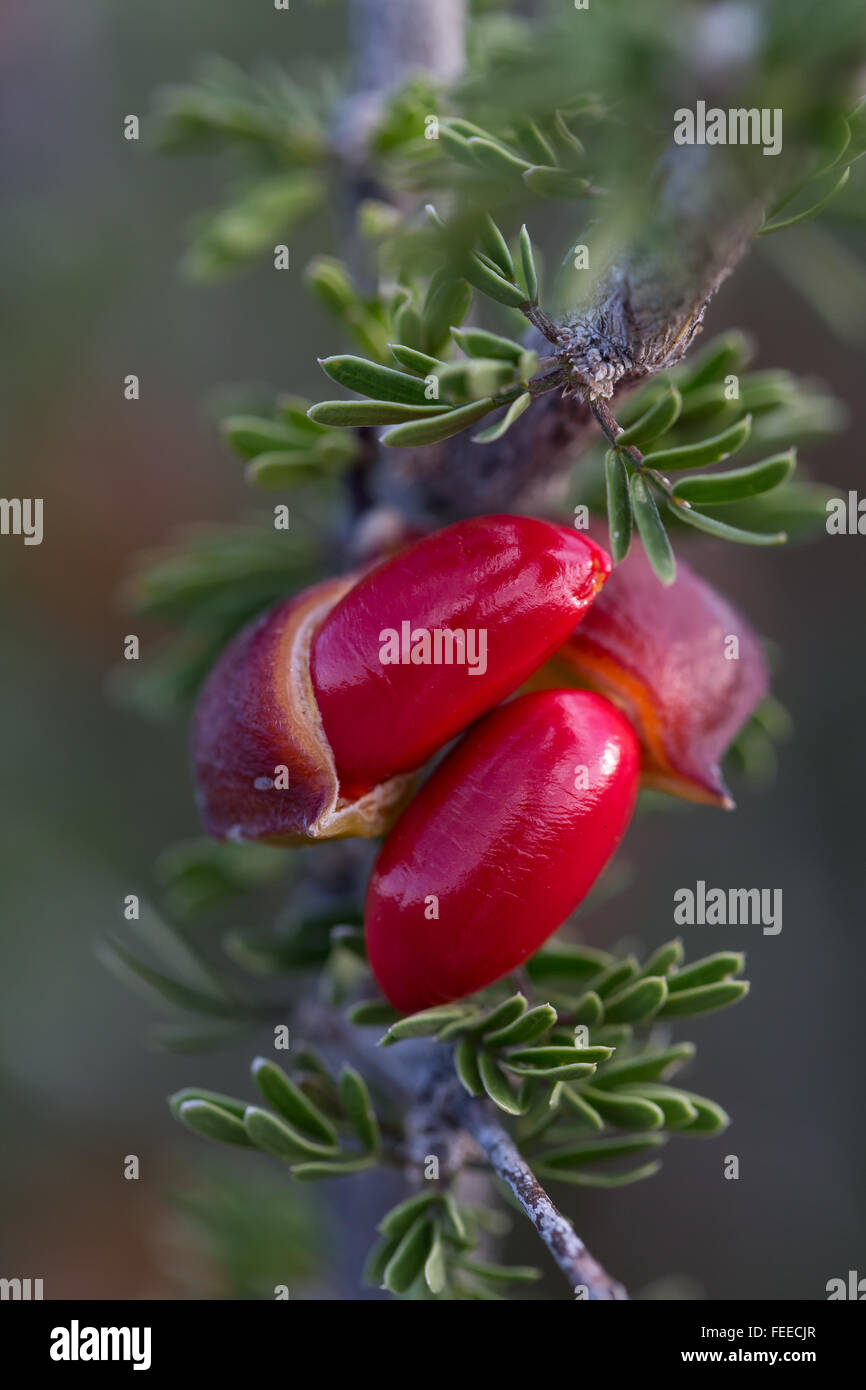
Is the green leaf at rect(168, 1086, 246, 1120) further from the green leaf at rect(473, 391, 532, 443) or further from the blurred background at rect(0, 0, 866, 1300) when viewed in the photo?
the blurred background at rect(0, 0, 866, 1300)

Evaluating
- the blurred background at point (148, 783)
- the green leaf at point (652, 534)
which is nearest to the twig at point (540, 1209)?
the green leaf at point (652, 534)

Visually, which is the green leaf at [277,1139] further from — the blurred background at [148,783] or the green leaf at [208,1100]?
the blurred background at [148,783]

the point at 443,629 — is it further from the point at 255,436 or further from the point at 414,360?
the point at 255,436

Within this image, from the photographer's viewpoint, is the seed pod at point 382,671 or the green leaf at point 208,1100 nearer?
the seed pod at point 382,671

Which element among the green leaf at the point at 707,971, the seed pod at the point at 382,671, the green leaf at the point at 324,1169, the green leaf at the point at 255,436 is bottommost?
the green leaf at the point at 324,1169

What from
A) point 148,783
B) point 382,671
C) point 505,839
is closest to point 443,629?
point 382,671

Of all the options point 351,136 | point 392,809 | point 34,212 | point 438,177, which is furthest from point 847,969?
point 34,212

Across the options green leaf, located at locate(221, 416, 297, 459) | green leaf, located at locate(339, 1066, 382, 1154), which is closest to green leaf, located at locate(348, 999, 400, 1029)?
green leaf, located at locate(339, 1066, 382, 1154)
